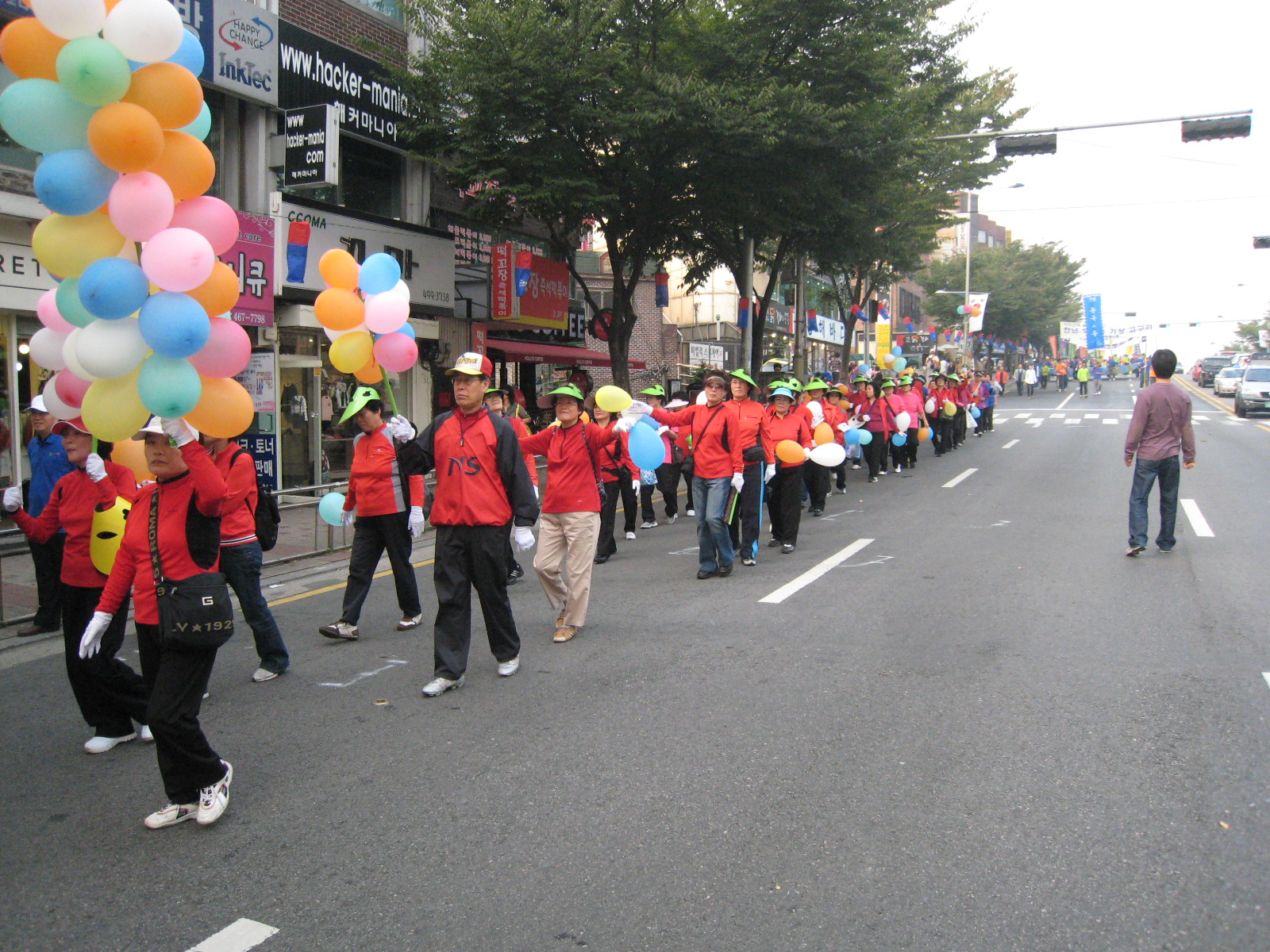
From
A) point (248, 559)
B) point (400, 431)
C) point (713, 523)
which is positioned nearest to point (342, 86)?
point (713, 523)

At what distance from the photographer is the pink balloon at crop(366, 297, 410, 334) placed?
20.1ft

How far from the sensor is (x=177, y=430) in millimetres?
3900

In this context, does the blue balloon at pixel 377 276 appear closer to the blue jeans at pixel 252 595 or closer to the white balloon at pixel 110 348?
the blue jeans at pixel 252 595

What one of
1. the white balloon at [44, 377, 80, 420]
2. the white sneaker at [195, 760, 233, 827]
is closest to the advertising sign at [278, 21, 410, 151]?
the white balloon at [44, 377, 80, 420]

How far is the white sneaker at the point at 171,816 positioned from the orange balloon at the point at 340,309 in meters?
3.10

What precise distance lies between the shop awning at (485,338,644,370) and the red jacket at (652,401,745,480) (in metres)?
10.8

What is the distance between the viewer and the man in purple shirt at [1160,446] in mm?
9047

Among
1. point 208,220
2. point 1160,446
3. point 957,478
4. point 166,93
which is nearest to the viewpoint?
point 166,93

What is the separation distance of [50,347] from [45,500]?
2957mm

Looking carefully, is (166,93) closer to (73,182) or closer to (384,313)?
(73,182)

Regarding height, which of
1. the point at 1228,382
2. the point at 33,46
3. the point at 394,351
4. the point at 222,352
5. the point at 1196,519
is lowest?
the point at 1196,519

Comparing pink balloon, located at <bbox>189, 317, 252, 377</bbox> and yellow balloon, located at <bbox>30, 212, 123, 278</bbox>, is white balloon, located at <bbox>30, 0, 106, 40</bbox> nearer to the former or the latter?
yellow balloon, located at <bbox>30, 212, 123, 278</bbox>

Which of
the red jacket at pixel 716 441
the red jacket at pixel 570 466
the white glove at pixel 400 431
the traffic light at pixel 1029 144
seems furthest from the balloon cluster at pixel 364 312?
the traffic light at pixel 1029 144

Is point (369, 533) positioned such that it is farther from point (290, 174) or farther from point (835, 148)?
point (835, 148)
